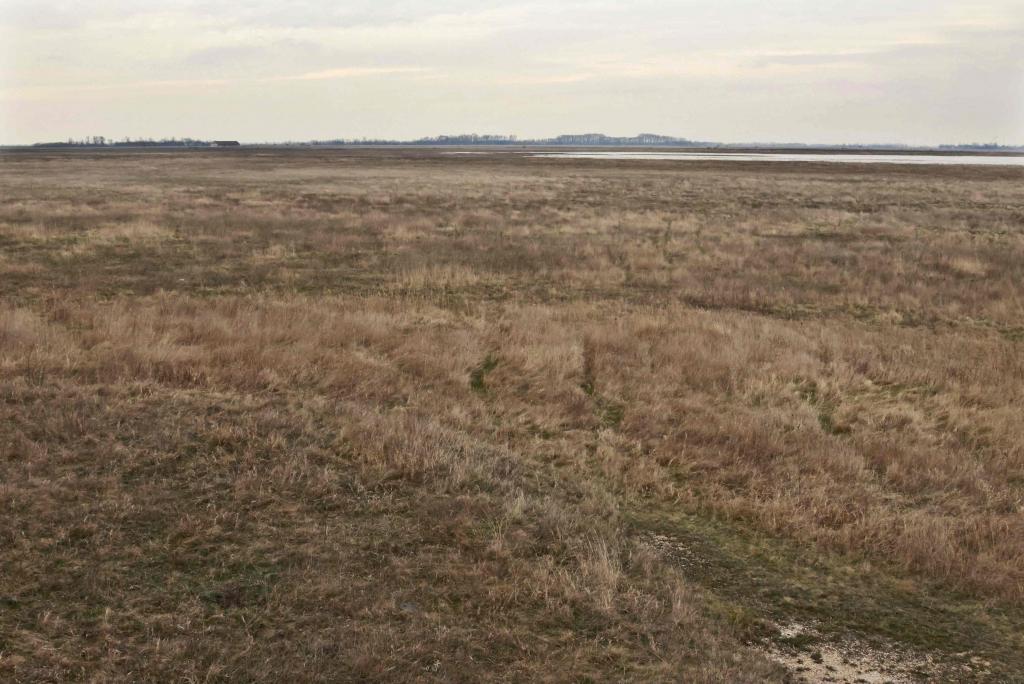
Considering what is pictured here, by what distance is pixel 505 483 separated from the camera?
22.1 feet

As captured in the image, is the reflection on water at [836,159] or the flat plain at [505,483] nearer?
the flat plain at [505,483]

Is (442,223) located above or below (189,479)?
above

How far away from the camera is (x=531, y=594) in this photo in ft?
16.7

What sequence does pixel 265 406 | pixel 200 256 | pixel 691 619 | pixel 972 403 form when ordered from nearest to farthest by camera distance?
1. pixel 691 619
2. pixel 265 406
3. pixel 972 403
4. pixel 200 256

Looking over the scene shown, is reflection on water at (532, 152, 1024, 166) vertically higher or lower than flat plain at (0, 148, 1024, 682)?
higher

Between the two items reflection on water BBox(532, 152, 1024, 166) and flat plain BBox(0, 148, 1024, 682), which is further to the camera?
reflection on water BBox(532, 152, 1024, 166)

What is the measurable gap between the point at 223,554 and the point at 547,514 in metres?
2.52

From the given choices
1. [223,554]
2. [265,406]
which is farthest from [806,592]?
[265,406]

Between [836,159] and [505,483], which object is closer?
[505,483]

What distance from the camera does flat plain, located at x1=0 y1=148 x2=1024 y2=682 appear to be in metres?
4.63

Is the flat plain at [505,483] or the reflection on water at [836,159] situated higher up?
the reflection on water at [836,159]

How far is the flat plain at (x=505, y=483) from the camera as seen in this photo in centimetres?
463

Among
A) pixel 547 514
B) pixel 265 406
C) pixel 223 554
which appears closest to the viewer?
pixel 223 554

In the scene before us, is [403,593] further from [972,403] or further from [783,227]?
[783,227]
